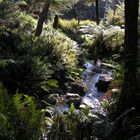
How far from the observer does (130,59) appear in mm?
6848

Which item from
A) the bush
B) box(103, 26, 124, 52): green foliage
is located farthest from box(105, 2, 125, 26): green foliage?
the bush

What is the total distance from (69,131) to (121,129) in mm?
899

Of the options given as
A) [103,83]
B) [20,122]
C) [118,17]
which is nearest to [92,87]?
[103,83]

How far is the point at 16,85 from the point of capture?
400 inches

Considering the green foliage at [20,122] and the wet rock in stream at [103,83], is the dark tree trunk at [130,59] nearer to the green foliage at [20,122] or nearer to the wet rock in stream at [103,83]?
the green foliage at [20,122]

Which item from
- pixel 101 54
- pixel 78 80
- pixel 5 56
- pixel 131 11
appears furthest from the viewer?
pixel 101 54

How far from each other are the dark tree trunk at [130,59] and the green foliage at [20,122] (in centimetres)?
191

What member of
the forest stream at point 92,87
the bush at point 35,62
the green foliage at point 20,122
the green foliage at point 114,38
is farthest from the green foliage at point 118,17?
the green foliage at point 20,122

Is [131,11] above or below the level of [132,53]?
above

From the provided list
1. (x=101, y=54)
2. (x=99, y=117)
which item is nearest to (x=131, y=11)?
(x=99, y=117)

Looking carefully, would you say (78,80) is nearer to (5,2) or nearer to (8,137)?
(5,2)

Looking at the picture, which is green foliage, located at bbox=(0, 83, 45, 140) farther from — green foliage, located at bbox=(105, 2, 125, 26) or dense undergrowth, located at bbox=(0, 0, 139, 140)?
green foliage, located at bbox=(105, 2, 125, 26)

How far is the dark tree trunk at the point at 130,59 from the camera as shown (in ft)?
22.5

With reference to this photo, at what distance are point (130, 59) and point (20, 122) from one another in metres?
2.45
